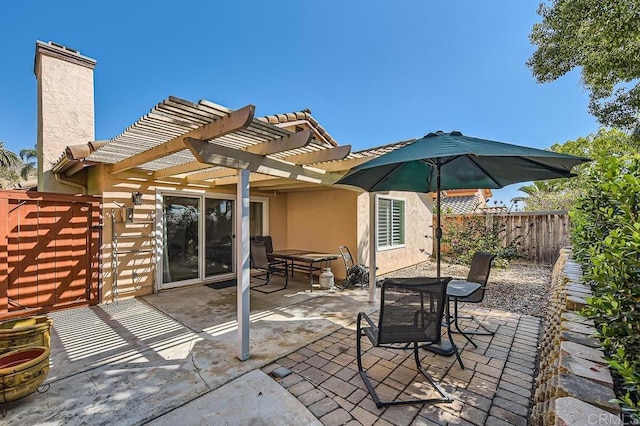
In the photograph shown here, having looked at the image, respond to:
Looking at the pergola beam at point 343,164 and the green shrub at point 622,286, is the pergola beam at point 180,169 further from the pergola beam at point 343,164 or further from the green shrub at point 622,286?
the green shrub at point 622,286

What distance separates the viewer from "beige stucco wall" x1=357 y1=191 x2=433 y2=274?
738cm

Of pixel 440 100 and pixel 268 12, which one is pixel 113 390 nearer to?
pixel 268 12

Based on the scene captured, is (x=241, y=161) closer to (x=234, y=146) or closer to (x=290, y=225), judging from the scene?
(x=234, y=146)

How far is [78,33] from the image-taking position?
25.6 feet

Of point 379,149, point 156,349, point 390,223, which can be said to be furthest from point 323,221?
point 156,349

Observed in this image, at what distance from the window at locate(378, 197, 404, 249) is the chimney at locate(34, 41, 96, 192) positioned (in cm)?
792

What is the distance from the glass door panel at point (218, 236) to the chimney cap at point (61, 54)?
15.3 feet

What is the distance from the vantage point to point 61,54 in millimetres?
6867

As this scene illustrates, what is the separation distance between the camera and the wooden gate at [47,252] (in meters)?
4.70

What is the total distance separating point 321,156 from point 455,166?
6.29ft

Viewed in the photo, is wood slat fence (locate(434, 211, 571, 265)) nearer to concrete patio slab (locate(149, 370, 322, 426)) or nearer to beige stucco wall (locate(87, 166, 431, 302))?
beige stucco wall (locate(87, 166, 431, 302))

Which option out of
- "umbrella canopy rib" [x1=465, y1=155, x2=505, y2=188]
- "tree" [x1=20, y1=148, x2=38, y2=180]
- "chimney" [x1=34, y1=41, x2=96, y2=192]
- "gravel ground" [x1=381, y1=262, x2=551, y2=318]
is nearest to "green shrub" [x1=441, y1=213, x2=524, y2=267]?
"gravel ground" [x1=381, y1=262, x2=551, y2=318]

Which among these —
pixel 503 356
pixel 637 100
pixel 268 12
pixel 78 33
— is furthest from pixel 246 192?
pixel 637 100

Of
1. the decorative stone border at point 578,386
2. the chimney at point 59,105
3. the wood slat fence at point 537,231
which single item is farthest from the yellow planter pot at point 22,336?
the wood slat fence at point 537,231
